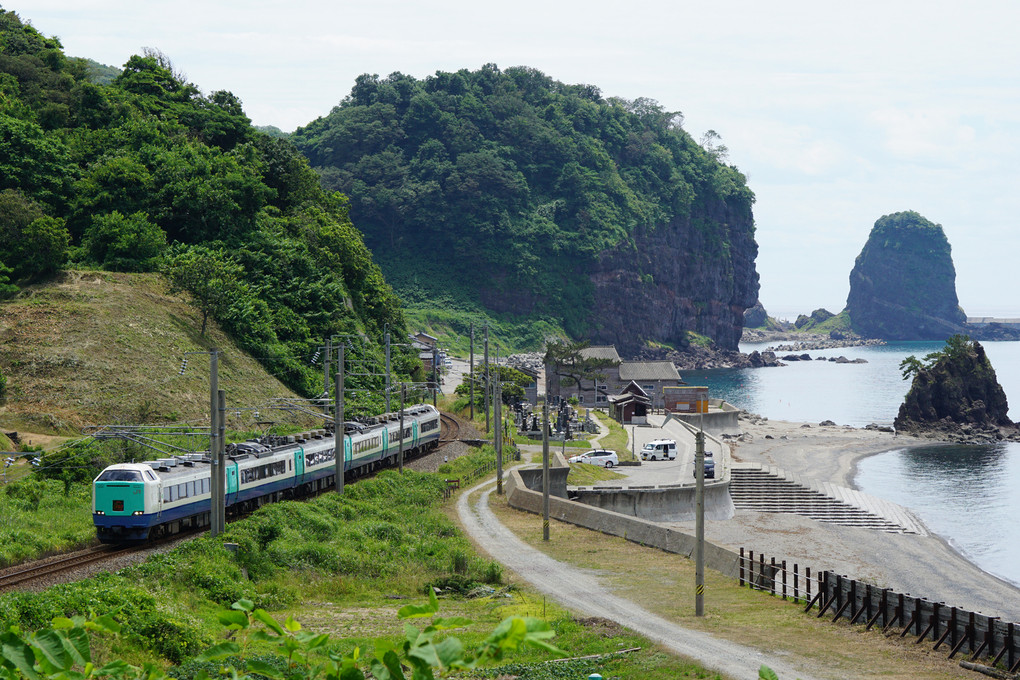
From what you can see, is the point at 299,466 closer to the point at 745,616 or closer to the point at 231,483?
the point at 231,483

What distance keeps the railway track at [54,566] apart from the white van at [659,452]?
49111 millimetres

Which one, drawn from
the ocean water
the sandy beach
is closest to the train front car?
the sandy beach

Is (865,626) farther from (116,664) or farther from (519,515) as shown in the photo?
(116,664)

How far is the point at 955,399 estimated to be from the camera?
11612 centimetres

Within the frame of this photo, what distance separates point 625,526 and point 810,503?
1102 inches

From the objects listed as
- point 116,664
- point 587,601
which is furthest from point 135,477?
point 116,664

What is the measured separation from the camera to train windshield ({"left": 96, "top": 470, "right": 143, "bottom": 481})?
105ft

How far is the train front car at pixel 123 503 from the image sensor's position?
104 ft

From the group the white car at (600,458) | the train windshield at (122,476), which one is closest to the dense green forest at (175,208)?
the white car at (600,458)

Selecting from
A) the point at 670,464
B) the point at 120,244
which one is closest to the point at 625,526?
the point at 670,464

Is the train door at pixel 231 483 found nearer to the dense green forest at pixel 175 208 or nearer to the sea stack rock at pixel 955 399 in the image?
the dense green forest at pixel 175 208

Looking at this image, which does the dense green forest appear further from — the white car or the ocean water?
the ocean water

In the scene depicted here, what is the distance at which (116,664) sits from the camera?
15.9ft

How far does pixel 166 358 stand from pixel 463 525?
3135cm
